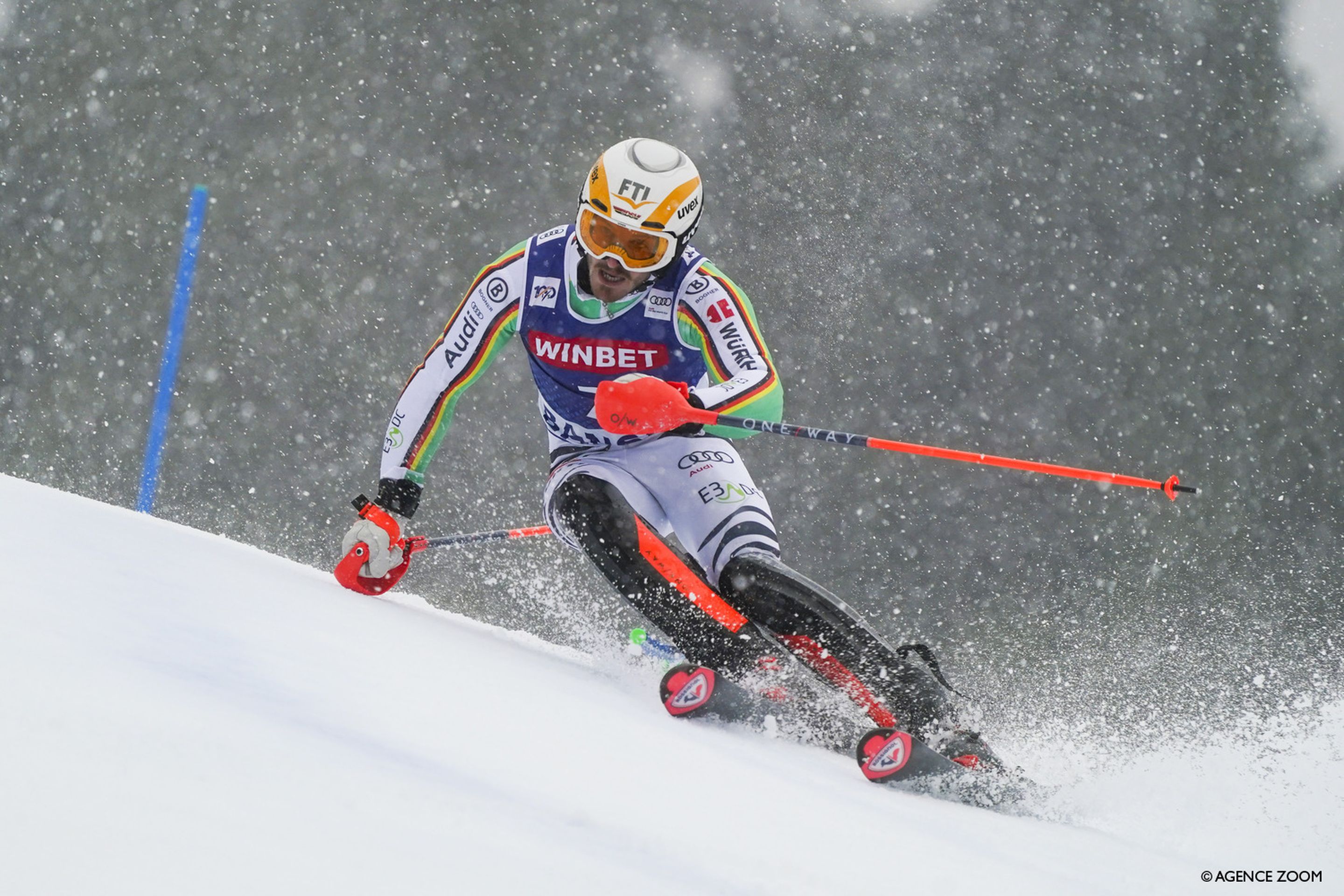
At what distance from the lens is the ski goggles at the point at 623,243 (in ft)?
7.28

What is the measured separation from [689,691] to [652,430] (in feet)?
1.67

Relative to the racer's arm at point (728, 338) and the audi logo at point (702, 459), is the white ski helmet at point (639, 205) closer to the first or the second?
the racer's arm at point (728, 338)

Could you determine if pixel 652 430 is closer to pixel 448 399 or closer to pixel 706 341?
pixel 706 341

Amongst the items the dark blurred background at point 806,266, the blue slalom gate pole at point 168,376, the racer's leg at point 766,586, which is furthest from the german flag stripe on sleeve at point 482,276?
the dark blurred background at point 806,266

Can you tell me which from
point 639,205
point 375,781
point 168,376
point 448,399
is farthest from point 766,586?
point 168,376

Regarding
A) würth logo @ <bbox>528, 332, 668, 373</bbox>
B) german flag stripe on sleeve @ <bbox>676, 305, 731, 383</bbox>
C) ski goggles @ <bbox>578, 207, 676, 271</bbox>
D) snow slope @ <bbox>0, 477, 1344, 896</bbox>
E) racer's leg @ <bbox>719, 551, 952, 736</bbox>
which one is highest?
ski goggles @ <bbox>578, 207, 676, 271</bbox>

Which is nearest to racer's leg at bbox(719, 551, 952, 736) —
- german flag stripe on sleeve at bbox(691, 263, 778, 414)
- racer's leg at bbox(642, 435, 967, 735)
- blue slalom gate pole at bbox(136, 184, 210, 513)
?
racer's leg at bbox(642, 435, 967, 735)

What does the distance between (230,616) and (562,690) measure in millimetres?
610

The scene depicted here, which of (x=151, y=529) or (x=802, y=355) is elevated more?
(x=802, y=355)

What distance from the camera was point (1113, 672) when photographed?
18.8 ft

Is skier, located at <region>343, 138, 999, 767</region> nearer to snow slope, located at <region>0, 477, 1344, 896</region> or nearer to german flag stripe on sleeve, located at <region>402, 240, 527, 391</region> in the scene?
german flag stripe on sleeve, located at <region>402, 240, 527, 391</region>

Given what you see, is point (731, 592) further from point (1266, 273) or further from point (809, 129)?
point (1266, 273)

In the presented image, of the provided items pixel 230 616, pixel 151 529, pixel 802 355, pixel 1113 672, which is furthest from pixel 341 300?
pixel 1113 672

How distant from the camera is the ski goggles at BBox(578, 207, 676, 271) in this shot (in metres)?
2.22
